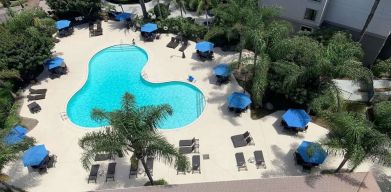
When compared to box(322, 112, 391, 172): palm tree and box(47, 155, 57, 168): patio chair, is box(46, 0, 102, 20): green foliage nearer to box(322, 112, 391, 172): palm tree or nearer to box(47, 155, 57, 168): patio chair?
box(47, 155, 57, 168): patio chair

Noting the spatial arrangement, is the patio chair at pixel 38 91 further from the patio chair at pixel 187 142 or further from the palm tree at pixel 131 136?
the patio chair at pixel 187 142

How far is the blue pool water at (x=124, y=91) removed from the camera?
30.7 m

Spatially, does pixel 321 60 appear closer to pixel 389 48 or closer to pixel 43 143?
pixel 389 48

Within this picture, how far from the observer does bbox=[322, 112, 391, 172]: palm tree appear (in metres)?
19.5

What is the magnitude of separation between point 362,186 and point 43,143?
2608cm

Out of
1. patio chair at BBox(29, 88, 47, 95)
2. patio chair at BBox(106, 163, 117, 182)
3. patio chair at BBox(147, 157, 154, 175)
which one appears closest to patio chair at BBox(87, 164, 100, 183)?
patio chair at BBox(106, 163, 117, 182)

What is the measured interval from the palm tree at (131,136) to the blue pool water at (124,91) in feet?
29.6

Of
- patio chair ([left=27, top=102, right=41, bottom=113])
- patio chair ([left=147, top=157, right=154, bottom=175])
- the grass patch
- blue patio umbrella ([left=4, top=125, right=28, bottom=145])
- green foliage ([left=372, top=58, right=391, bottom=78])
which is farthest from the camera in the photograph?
patio chair ([left=27, top=102, right=41, bottom=113])

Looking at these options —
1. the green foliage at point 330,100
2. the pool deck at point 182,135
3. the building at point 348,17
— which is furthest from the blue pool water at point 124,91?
the building at point 348,17

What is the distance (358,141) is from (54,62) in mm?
30102

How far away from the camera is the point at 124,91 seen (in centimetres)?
3344

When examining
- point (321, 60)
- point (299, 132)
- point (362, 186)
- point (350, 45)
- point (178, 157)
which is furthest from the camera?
point (299, 132)

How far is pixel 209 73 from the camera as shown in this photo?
34.2 m

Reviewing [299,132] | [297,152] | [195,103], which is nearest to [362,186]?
[297,152]
